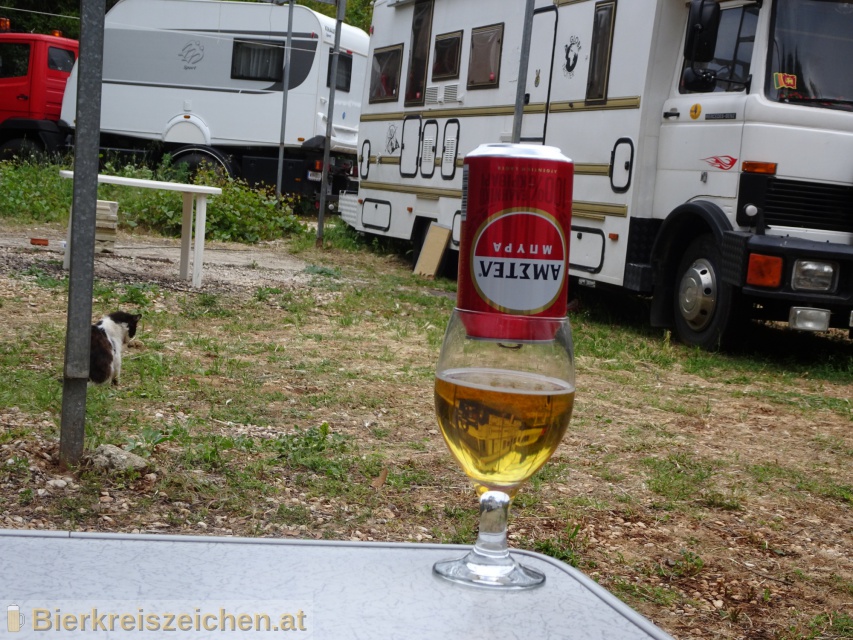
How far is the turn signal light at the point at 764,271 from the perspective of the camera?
21.7 ft

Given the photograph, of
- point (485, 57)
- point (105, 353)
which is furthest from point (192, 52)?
point (105, 353)

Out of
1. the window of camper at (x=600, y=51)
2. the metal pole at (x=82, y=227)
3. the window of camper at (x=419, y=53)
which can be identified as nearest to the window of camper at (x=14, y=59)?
the window of camper at (x=419, y=53)

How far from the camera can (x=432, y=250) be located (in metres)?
11.1

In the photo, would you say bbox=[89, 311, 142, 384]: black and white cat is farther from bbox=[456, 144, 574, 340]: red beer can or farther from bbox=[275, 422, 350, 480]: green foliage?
bbox=[456, 144, 574, 340]: red beer can

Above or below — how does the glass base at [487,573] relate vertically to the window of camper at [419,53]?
below

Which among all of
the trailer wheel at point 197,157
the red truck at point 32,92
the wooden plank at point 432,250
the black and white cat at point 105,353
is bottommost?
the black and white cat at point 105,353

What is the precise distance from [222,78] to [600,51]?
10.0 meters

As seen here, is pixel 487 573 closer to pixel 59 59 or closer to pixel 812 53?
pixel 812 53

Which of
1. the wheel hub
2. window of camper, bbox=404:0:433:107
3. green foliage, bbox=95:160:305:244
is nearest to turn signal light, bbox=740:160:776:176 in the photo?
the wheel hub

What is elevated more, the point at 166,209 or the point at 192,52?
the point at 192,52

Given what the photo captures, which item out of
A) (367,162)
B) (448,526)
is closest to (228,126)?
(367,162)

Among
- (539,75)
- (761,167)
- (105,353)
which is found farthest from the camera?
(539,75)

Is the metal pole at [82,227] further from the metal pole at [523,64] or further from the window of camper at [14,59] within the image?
the window of camper at [14,59]

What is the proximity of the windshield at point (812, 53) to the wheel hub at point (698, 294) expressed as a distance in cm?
130
